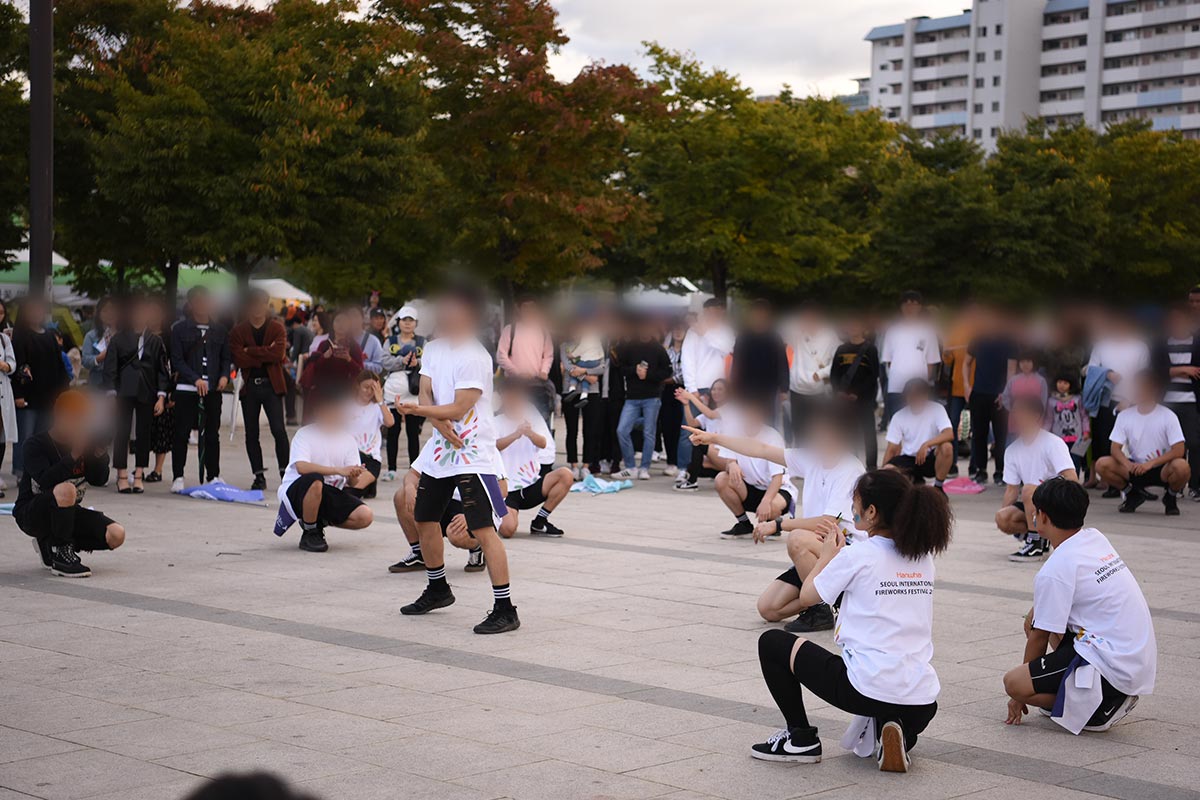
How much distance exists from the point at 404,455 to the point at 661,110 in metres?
15.4

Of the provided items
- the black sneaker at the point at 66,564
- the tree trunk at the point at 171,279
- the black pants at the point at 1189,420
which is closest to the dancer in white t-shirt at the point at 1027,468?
the black pants at the point at 1189,420

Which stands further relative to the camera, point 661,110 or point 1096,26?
point 1096,26

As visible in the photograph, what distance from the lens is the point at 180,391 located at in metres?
14.2

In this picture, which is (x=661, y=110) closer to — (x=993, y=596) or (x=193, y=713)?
(x=993, y=596)

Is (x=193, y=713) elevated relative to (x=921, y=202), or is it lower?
lower

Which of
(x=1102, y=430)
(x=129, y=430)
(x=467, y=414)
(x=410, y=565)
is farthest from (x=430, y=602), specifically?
(x=1102, y=430)

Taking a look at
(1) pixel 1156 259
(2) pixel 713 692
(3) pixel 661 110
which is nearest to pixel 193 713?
(2) pixel 713 692

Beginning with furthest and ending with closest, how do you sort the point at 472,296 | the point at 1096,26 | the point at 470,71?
the point at 1096,26, the point at 470,71, the point at 472,296

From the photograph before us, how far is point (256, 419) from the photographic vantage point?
1444 cm

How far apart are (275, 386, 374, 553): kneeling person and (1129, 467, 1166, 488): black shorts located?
7.34 metres

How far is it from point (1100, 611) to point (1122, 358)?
9891mm

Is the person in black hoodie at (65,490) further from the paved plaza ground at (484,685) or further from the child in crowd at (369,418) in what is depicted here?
the child in crowd at (369,418)

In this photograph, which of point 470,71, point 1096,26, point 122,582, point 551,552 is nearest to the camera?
point 122,582

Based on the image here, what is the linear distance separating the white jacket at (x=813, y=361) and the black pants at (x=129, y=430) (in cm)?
677
